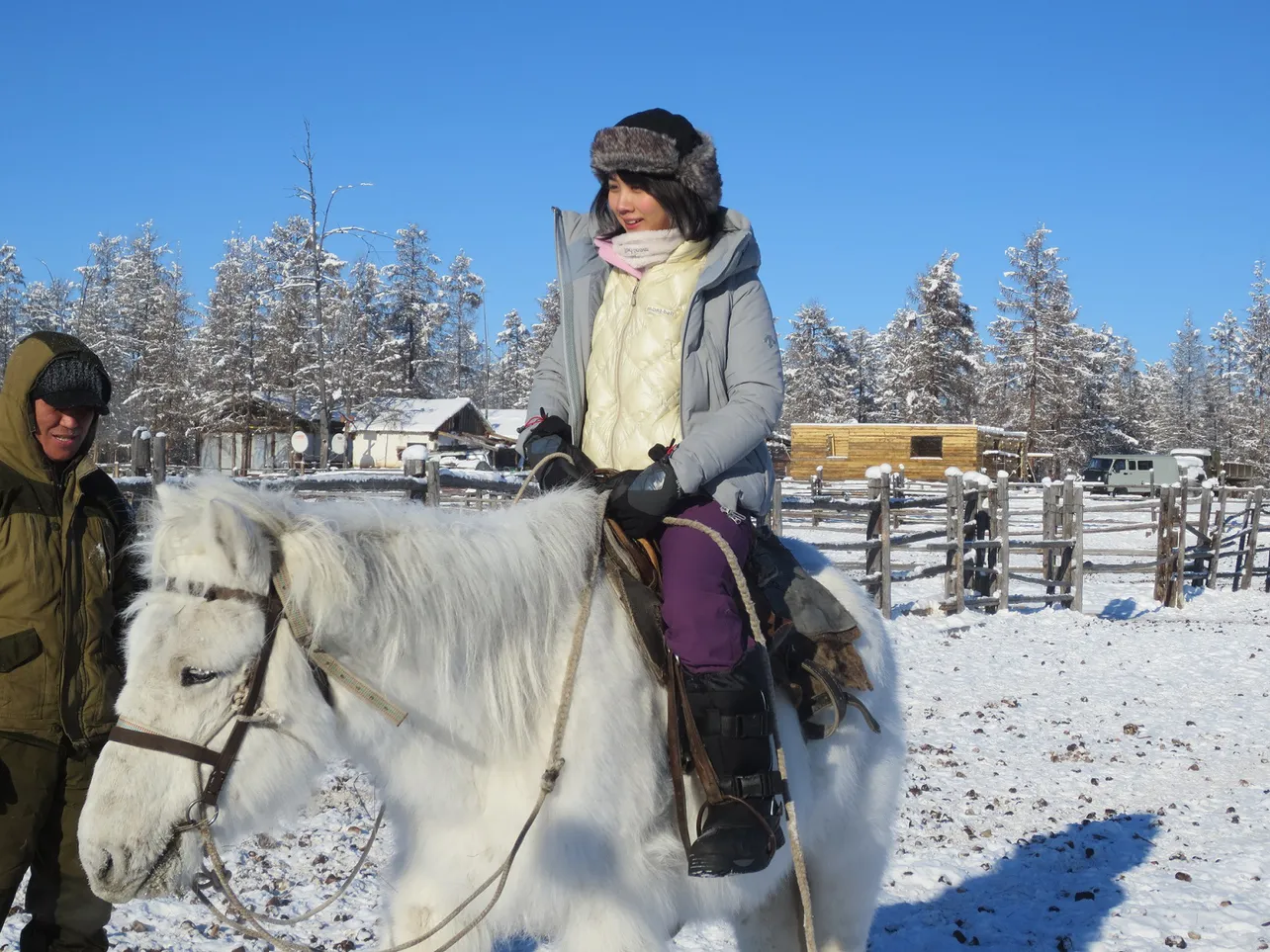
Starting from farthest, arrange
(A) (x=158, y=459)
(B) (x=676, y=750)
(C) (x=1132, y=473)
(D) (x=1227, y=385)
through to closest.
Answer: (D) (x=1227, y=385), (C) (x=1132, y=473), (A) (x=158, y=459), (B) (x=676, y=750)

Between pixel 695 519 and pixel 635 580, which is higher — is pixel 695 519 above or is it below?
above

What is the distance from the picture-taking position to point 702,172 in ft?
9.18

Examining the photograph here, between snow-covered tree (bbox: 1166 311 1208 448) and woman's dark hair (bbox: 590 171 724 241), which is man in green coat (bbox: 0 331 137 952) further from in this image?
snow-covered tree (bbox: 1166 311 1208 448)

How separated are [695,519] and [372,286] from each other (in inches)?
2116

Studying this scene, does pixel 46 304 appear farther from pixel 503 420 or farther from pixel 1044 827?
pixel 1044 827

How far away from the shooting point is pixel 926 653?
10.9 metres

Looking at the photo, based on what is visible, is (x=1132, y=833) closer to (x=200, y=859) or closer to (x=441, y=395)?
(x=200, y=859)

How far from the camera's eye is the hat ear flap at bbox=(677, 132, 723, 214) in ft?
9.18

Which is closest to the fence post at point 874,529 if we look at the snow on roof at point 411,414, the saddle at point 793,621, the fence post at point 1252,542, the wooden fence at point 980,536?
the wooden fence at point 980,536

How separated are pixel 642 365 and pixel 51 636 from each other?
1.96 meters

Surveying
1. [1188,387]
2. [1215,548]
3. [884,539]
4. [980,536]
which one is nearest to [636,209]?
[884,539]

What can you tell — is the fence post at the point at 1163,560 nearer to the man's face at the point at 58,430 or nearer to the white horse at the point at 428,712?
the white horse at the point at 428,712

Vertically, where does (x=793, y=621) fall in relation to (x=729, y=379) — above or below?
below

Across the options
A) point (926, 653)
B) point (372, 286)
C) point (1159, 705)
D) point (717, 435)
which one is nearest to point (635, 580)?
point (717, 435)
